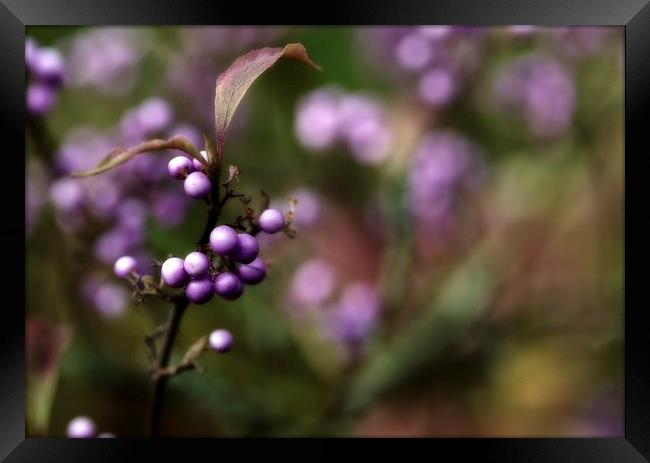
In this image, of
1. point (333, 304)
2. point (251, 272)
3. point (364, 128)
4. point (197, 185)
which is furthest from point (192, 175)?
point (333, 304)

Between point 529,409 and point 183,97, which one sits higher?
point 183,97

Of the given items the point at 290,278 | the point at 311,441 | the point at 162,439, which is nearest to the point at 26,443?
the point at 162,439

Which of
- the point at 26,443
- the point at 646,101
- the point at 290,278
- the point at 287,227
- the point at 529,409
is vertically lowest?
the point at 26,443

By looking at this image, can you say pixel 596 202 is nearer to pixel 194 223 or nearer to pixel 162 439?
pixel 194 223

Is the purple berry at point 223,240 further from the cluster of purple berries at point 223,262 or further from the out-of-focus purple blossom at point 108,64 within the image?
the out-of-focus purple blossom at point 108,64

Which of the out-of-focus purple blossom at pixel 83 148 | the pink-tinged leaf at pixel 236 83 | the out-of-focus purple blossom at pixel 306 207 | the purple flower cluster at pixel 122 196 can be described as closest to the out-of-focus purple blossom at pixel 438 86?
the out-of-focus purple blossom at pixel 306 207
